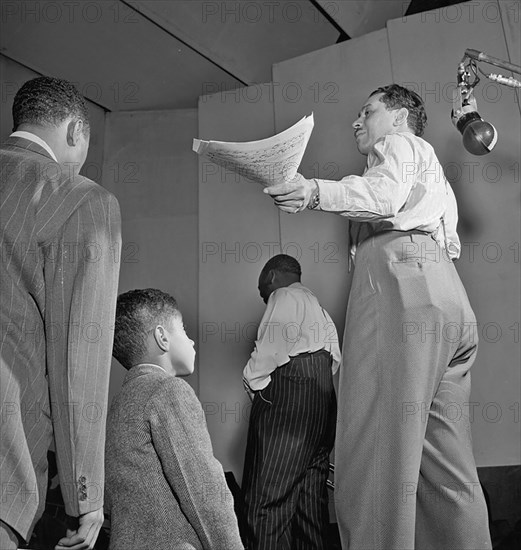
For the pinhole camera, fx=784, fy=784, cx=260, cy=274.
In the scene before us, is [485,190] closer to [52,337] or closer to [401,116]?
[401,116]

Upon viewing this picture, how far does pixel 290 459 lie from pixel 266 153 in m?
1.29

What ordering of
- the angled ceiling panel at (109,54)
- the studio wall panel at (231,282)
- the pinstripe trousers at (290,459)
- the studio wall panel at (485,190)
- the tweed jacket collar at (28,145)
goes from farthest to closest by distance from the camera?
the angled ceiling panel at (109,54) → the studio wall panel at (231,282) → the studio wall panel at (485,190) → the pinstripe trousers at (290,459) → the tweed jacket collar at (28,145)

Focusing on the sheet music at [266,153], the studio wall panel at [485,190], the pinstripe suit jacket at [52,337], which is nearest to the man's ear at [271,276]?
the studio wall panel at [485,190]

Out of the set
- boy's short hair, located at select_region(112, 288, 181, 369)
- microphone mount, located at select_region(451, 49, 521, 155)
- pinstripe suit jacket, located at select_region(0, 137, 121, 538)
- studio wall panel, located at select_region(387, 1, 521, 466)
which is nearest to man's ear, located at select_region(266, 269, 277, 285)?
studio wall panel, located at select_region(387, 1, 521, 466)

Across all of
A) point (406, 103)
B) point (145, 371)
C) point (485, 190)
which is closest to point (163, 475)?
point (145, 371)

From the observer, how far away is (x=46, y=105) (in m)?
1.36

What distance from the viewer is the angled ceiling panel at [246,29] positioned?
400 cm

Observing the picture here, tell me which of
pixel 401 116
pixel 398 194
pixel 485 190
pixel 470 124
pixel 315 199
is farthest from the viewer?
pixel 485 190

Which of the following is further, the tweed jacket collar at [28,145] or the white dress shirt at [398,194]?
the white dress shirt at [398,194]

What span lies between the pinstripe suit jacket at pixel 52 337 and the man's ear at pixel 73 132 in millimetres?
139

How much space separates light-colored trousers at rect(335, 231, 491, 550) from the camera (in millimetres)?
1656

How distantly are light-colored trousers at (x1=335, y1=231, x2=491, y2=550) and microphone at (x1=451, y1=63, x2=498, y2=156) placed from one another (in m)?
0.49

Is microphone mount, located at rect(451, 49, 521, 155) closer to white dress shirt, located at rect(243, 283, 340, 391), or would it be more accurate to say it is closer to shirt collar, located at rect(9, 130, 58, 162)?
white dress shirt, located at rect(243, 283, 340, 391)

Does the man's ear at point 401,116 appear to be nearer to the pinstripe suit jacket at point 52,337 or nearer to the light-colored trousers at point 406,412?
the light-colored trousers at point 406,412
